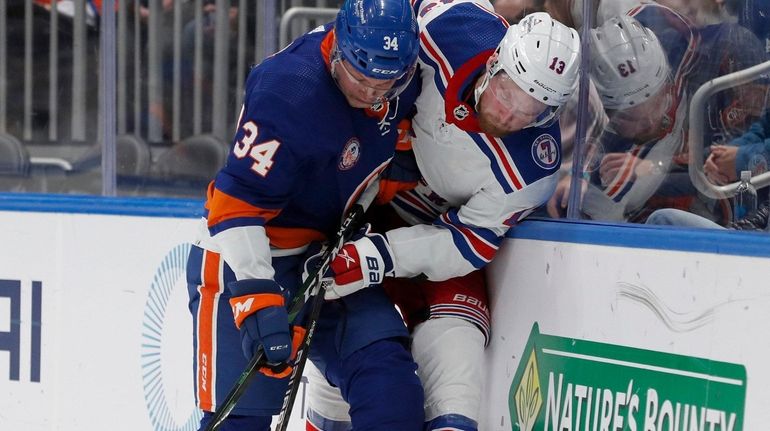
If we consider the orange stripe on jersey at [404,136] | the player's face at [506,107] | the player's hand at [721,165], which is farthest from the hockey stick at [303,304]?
the player's hand at [721,165]

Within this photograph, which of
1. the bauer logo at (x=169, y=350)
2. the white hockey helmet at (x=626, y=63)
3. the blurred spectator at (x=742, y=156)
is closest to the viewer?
the blurred spectator at (x=742, y=156)

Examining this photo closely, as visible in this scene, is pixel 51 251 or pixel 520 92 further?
pixel 51 251

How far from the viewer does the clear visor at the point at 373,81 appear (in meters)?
2.29

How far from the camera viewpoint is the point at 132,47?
3.42 m

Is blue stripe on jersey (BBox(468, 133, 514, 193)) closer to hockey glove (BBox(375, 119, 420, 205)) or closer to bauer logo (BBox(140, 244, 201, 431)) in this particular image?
hockey glove (BBox(375, 119, 420, 205))

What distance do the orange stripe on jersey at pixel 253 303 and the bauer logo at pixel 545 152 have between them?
2.04 ft

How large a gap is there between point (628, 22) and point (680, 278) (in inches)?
23.8

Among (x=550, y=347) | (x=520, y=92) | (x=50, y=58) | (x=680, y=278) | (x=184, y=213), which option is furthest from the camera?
(x=50, y=58)

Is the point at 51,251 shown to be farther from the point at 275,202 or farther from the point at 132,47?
the point at 275,202

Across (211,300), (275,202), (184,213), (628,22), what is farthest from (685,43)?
(184,213)

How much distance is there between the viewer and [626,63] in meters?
2.45

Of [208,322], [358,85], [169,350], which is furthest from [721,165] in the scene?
[169,350]

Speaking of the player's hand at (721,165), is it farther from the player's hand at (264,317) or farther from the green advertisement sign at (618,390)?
the player's hand at (264,317)

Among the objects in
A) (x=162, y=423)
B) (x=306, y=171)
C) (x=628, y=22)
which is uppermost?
(x=628, y=22)
